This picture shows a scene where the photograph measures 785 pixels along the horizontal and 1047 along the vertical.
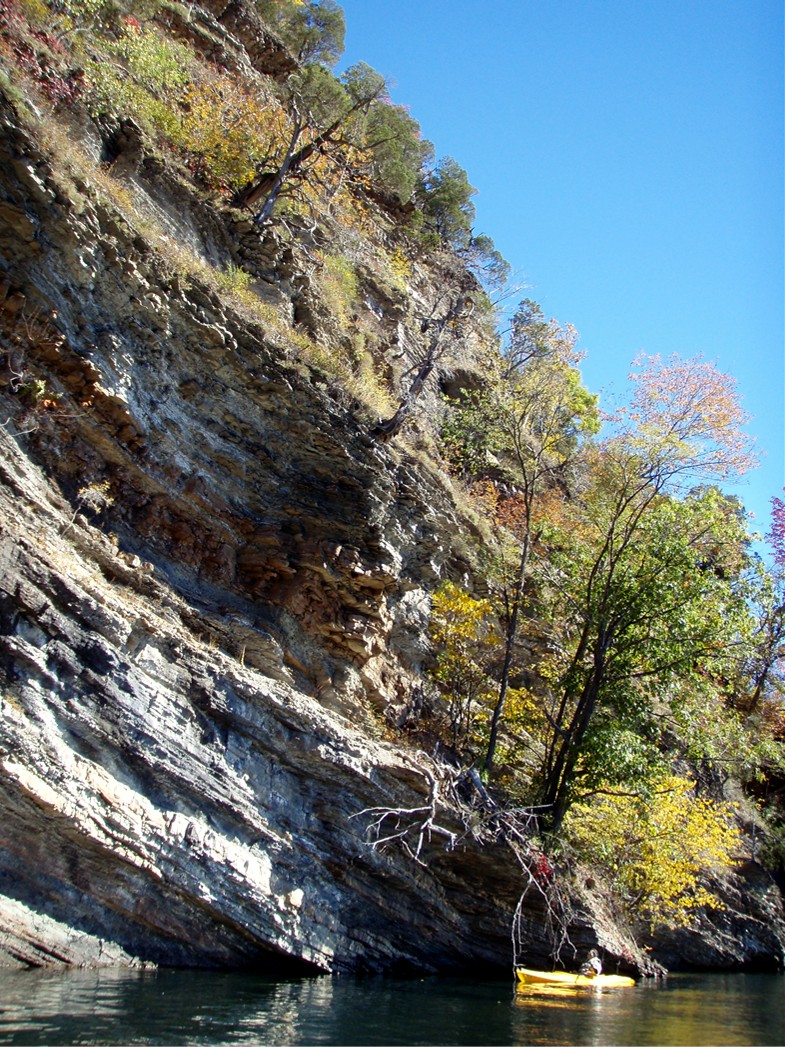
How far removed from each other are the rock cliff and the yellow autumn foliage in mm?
1819

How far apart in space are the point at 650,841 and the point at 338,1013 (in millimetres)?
11372

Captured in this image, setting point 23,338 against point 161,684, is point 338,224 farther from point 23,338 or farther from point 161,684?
point 161,684

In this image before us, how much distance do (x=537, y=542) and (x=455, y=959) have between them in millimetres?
12494

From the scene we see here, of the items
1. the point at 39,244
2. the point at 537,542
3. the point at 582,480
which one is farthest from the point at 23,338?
the point at 582,480

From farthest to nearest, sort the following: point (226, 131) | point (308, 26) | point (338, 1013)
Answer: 1. point (308, 26)
2. point (226, 131)
3. point (338, 1013)

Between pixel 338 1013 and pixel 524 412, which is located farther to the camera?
pixel 524 412

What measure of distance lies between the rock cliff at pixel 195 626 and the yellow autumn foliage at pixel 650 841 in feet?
5.97

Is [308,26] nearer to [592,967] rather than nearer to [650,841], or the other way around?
[650,841]

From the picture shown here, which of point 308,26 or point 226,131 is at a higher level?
point 308,26

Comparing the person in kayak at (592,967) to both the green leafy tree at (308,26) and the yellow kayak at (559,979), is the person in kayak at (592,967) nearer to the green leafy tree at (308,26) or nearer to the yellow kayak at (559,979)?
the yellow kayak at (559,979)

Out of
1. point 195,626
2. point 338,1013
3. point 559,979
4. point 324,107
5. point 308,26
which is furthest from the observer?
point 308,26

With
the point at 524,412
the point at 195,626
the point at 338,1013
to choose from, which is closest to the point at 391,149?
the point at 524,412

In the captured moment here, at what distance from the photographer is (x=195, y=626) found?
13.7 m

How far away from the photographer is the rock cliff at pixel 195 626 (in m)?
10.3
